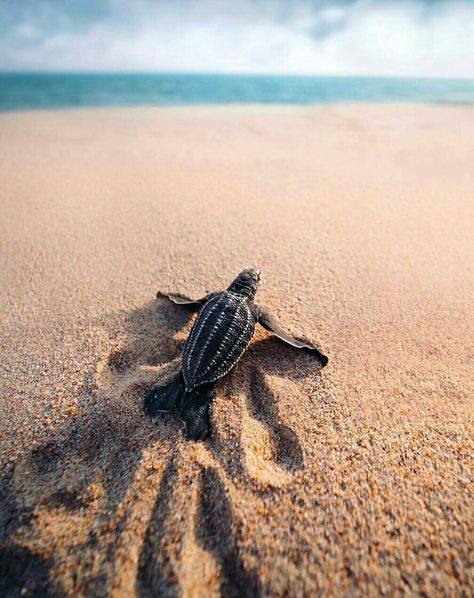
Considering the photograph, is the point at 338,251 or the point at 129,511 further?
the point at 338,251

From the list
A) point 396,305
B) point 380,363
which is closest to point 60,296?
point 380,363

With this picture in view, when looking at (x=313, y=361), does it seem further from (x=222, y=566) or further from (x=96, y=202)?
(x=96, y=202)

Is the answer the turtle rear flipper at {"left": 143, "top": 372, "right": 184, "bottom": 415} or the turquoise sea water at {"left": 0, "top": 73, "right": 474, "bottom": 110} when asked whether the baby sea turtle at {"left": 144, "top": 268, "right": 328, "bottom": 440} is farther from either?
the turquoise sea water at {"left": 0, "top": 73, "right": 474, "bottom": 110}

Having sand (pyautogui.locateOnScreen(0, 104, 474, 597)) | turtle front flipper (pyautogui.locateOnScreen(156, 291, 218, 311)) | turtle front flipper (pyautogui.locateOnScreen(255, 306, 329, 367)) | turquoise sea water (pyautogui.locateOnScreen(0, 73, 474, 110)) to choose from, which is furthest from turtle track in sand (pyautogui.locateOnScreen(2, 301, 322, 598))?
turquoise sea water (pyautogui.locateOnScreen(0, 73, 474, 110))

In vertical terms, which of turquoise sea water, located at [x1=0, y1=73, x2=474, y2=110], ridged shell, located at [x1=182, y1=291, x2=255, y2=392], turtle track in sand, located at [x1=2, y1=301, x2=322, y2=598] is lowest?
turtle track in sand, located at [x1=2, y1=301, x2=322, y2=598]

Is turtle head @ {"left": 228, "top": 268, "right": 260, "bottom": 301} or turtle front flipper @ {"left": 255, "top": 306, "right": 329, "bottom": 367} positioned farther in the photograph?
turtle head @ {"left": 228, "top": 268, "right": 260, "bottom": 301}

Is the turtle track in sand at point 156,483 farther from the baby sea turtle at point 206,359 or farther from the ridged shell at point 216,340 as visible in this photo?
the ridged shell at point 216,340

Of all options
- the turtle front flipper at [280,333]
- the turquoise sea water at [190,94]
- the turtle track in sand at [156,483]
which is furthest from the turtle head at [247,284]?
the turquoise sea water at [190,94]
